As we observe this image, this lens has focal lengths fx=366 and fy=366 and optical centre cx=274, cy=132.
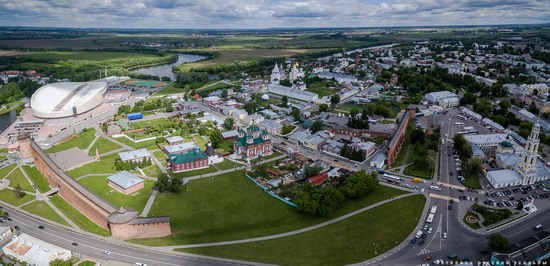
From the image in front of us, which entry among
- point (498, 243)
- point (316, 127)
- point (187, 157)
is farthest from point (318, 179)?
point (498, 243)

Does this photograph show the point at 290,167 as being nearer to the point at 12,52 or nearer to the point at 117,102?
the point at 117,102

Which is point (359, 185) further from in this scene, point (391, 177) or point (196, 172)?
point (196, 172)

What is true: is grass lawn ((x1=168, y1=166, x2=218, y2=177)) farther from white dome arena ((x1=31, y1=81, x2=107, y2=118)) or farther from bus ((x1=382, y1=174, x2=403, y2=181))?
white dome arena ((x1=31, y1=81, x2=107, y2=118))

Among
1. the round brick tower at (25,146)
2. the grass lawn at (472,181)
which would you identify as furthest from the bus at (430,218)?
the round brick tower at (25,146)

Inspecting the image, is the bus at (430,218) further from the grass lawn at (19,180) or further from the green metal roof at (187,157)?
the grass lawn at (19,180)

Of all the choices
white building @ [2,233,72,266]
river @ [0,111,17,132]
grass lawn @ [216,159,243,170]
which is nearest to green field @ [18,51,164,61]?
river @ [0,111,17,132]

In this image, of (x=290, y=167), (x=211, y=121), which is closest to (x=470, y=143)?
(x=290, y=167)
